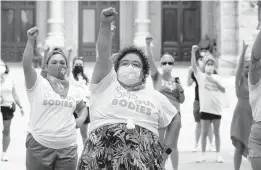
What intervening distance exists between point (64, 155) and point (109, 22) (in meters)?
1.88

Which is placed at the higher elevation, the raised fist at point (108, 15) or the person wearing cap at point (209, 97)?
the raised fist at point (108, 15)

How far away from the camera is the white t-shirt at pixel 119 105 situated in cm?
425

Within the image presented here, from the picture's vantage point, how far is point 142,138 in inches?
167

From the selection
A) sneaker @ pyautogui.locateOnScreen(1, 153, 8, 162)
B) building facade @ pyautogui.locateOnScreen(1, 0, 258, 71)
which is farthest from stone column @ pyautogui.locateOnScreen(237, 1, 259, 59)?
sneaker @ pyautogui.locateOnScreen(1, 153, 8, 162)

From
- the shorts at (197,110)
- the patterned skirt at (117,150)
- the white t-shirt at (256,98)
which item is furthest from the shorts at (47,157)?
the shorts at (197,110)

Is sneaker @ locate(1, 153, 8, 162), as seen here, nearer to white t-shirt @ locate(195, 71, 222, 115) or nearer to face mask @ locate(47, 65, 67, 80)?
white t-shirt @ locate(195, 71, 222, 115)

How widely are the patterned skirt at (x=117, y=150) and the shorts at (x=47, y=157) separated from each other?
1438 mm

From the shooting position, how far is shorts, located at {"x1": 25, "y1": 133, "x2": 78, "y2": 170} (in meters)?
5.62

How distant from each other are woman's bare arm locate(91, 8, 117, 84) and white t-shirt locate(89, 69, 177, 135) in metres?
0.04

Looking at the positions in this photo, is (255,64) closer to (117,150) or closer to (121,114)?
(121,114)

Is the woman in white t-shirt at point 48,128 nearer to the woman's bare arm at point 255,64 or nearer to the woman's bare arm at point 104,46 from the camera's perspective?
the woman's bare arm at point 104,46

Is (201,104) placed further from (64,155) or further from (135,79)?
(135,79)

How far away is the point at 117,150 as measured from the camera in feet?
13.6

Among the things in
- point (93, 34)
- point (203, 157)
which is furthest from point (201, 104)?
point (93, 34)
